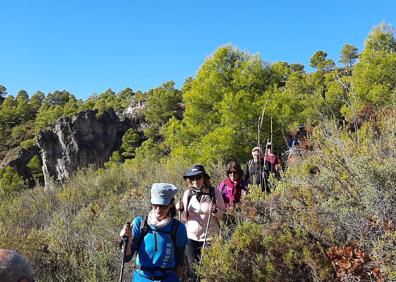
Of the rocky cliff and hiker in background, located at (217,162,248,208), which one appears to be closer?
hiker in background, located at (217,162,248,208)

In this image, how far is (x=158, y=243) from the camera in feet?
9.71

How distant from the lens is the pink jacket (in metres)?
4.04

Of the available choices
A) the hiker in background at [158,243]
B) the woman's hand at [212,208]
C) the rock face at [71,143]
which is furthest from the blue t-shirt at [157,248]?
the rock face at [71,143]

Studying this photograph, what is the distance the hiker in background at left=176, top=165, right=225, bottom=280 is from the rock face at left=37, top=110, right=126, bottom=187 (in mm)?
46386

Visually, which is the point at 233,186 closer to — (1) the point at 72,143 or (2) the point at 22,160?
(1) the point at 72,143

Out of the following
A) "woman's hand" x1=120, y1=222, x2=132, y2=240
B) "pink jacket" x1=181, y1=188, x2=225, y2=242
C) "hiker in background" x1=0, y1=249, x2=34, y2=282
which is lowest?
"pink jacket" x1=181, y1=188, x2=225, y2=242

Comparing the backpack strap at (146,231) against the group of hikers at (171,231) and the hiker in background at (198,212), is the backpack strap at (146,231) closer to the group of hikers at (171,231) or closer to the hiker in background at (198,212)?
the group of hikers at (171,231)

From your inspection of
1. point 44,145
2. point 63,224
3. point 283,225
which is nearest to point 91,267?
point 63,224

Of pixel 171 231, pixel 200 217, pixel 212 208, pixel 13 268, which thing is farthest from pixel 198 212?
pixel 13 268

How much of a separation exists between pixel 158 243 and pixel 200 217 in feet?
3.77

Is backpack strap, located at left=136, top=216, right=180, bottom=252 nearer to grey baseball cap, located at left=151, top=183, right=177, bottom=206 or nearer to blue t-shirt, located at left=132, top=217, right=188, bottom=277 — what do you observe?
blue t-shirt, located at left=132, top=217, right=188, bottom=277

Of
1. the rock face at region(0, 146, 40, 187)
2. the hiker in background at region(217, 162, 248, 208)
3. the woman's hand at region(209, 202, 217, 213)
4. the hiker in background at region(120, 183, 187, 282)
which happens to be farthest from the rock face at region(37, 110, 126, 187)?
the hiker in background at region(120, 183, 187, 282)

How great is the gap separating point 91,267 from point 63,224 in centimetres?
129

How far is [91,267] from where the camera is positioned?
4.20 m
